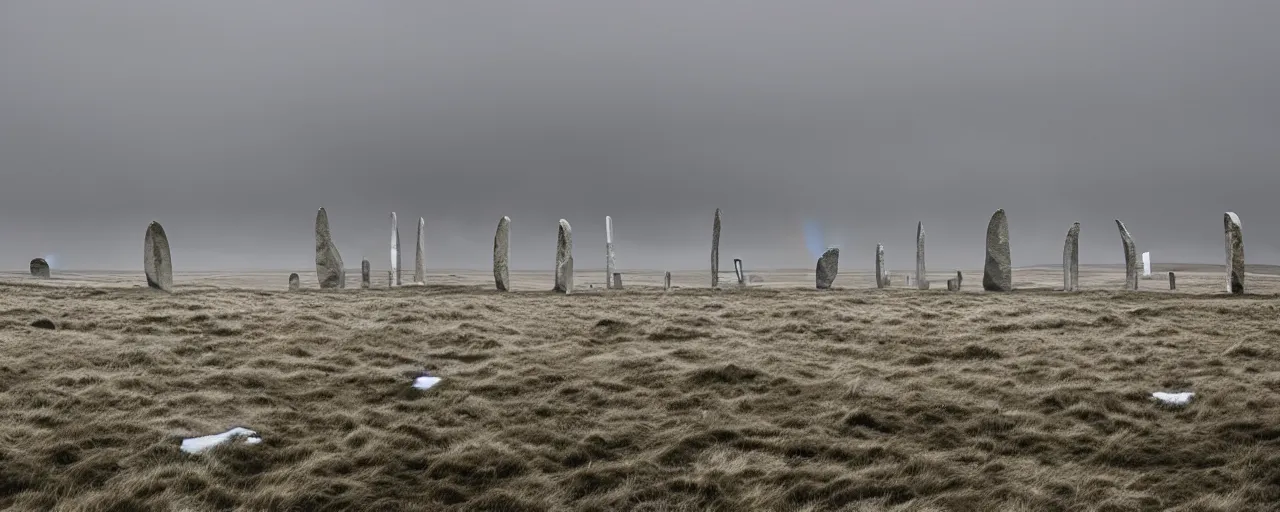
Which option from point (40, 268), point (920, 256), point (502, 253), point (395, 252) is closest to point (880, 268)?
point (920, 256)

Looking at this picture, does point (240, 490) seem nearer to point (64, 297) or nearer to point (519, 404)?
point (519, 404)

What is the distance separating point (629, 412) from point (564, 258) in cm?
1941

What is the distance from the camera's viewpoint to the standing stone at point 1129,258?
109 feet

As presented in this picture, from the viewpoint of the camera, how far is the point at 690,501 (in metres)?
9.48

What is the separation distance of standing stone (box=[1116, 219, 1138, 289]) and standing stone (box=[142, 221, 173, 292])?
1521 inches

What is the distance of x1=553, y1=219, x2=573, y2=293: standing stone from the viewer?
31438 mm

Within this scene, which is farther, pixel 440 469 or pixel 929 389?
pixel 929 389

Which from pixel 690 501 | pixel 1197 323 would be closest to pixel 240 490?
pixel 690 501

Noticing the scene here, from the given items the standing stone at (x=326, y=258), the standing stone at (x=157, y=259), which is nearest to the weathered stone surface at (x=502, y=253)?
the standing stone at (x=326, y=258)

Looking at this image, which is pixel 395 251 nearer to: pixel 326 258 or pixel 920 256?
pixel 326 258

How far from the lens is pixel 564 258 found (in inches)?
1255

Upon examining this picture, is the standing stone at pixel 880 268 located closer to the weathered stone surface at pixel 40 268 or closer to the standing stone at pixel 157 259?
the standing stone at pixel 157 259

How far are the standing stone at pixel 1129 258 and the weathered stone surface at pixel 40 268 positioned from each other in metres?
55.6

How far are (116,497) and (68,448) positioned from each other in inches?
75.7
